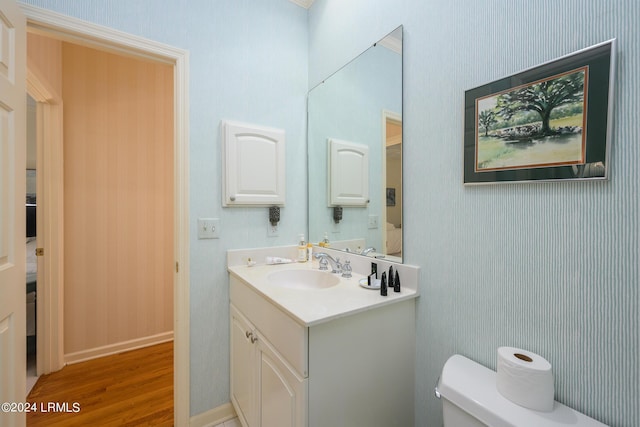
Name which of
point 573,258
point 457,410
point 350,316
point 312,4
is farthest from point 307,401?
point 312,4

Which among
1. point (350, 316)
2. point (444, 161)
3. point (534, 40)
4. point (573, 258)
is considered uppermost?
point (534, 40)

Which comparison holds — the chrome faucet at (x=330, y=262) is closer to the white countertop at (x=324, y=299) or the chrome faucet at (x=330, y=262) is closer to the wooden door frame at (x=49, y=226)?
the white countertop at (x=324, y=299)

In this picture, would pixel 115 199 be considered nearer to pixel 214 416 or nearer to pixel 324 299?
pixel 214 416

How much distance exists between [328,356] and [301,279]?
2.22 ft

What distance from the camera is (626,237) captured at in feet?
2.23

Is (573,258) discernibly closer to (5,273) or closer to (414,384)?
(414,384)

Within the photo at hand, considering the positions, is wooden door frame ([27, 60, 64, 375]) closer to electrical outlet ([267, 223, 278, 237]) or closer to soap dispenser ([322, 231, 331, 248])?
electrical outlet ([267, 223, 278, 237])

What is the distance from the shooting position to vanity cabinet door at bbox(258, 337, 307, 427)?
35.6 inches

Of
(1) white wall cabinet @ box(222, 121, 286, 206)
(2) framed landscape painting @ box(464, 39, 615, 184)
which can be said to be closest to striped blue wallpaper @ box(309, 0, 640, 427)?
(2) framed landscape painting @ box(464, 39, 615, 184)

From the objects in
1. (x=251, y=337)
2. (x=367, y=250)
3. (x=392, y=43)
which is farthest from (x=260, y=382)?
(x=392, y=43)

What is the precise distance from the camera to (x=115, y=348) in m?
2.27

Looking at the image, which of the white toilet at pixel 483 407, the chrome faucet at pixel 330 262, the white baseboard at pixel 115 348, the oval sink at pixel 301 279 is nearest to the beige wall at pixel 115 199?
the white baseboard at pixel 115 348

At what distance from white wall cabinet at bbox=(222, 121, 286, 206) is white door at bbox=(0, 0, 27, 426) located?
83cm

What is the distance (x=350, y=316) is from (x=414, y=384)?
0.55 meters
